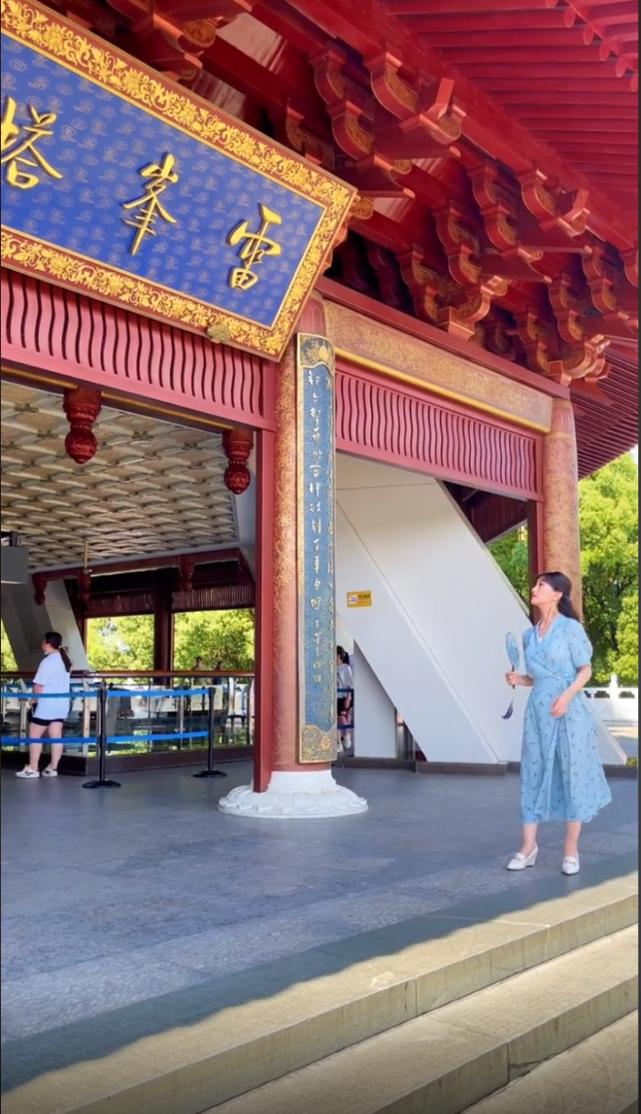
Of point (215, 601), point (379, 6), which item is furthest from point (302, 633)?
point (215, 601)

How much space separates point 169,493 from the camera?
9.45 m

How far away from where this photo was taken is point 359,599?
7102mm

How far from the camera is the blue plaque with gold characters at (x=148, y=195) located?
3.45 meters

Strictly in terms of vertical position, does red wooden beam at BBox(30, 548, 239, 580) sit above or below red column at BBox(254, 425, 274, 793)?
above

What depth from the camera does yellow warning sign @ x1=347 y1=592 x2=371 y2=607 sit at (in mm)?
7066

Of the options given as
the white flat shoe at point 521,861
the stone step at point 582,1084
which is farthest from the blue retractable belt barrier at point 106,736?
the stone step at point 582,1084

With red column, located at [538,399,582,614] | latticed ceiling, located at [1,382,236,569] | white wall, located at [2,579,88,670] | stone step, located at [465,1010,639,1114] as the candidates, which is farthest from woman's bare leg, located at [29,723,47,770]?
white wall, located at [2,579,88,670]

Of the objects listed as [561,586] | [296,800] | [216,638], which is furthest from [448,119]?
[216,638]

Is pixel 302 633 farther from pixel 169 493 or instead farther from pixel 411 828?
pixel 169 493

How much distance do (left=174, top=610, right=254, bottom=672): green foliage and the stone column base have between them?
16.0 m

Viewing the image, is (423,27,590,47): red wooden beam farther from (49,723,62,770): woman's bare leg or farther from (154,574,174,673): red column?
(154,574,174,673): red column

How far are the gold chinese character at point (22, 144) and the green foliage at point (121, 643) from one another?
2300 cm

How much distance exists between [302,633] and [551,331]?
11.4 ft

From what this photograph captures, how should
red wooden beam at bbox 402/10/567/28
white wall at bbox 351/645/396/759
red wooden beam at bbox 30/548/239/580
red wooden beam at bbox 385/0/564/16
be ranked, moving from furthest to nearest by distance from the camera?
1. red wooden beam at bbox 30/548/239/580
2. white wall at bbox 351/645/396/759
3. red wooden beam at bbox 402/10/567/28
4. red wooden beam at bbox 385/0/564/16
